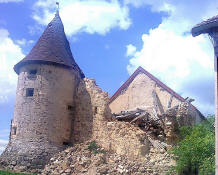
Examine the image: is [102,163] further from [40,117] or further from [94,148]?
[40,117]

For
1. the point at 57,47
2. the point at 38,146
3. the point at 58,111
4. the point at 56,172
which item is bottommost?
the point at 56,172

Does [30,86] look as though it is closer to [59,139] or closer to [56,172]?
[59,139]

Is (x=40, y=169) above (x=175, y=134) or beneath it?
beneath

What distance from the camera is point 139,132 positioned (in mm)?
19547

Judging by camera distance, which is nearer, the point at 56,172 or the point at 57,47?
the point at 56,172

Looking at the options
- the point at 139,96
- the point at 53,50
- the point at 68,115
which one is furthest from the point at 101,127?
the point at 53,50

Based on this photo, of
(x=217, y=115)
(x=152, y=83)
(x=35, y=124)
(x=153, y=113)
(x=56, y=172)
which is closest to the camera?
(x=217, y=115)

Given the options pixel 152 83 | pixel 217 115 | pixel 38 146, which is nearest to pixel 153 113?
pixel 152 83

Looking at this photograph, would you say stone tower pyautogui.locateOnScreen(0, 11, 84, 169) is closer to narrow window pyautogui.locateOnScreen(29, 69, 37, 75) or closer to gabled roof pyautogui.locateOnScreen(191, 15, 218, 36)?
narrow window pyautogui.locateOnScreen(29, 69, 37, 75)


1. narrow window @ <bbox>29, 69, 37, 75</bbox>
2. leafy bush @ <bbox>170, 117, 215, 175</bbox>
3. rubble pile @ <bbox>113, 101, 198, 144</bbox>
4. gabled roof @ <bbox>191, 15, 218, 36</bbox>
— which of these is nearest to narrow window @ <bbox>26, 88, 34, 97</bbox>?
narrow window @ <bbox>29, 69, 37, 75</bbox>

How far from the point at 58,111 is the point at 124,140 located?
4.57 meters

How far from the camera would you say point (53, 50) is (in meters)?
23.0

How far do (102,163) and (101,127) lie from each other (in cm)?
→ 308

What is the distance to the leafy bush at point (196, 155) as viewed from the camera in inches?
536
